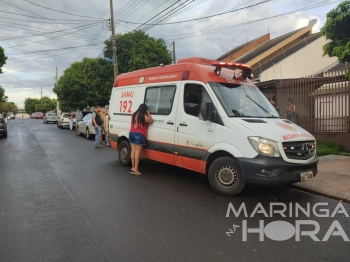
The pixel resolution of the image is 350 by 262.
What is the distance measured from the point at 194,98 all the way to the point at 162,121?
1.04 meters

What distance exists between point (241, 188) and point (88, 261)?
3.02 m

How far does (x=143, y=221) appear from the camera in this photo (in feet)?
14.4

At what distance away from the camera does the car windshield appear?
5770 millimetres

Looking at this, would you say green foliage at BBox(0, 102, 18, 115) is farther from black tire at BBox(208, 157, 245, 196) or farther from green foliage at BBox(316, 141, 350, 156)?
black tire at BBox(208, 157, 245, 196)

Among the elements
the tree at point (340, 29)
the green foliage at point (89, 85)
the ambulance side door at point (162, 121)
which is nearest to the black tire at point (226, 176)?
the ambulance side door at point (162, 121)

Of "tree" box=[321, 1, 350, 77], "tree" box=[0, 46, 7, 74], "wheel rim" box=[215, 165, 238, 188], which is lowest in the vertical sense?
"wheel rim" box=[215, 165, 238, 188]

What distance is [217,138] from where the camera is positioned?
18.4ft

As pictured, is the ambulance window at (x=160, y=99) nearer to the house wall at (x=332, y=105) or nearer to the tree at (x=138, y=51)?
the house wall at (x=332, y=105)

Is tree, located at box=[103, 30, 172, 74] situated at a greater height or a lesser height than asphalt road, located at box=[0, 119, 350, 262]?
greater

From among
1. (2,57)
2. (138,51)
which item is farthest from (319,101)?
(2,57)

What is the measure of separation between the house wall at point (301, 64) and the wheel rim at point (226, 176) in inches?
639

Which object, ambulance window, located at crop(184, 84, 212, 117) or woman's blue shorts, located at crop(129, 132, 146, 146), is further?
woman's blue shorts, located at crop(129, 132, 146, 146)

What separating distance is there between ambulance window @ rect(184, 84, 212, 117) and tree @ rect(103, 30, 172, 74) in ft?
50.9

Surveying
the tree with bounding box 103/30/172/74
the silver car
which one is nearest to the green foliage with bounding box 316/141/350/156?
the silver car
